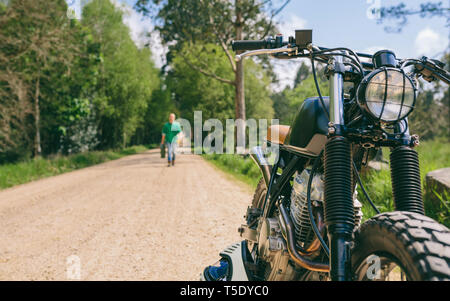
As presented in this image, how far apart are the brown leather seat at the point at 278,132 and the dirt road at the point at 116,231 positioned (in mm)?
1681

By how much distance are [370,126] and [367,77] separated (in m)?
0.24

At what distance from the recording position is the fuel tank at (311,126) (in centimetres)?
186

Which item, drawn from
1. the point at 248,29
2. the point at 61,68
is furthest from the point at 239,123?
the point at 61,68

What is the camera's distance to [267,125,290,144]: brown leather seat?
249 centimetres

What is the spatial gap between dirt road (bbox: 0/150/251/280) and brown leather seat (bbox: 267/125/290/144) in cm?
168

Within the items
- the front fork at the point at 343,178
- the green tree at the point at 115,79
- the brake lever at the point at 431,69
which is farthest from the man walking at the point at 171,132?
the front fork at the point at 343,178

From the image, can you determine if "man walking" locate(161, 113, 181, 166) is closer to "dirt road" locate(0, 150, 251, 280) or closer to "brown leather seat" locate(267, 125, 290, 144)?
"dirt road" locate(0, 150, 251, 280)

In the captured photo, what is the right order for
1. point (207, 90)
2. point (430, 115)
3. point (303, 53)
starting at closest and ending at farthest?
1. point (303, 53)
2. point (430, 115)
3. point (207, 90)

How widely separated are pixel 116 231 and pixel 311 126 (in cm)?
387

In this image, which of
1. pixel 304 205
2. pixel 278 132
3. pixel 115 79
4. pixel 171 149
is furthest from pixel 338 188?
pixel 115 79

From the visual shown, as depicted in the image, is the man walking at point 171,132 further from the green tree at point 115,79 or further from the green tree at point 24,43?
the green tree at point 115,79

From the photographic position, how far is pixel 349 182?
163cm

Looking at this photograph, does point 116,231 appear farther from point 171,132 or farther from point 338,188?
point 171,132

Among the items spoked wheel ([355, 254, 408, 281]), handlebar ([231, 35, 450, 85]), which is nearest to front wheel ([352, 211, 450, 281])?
spoked wheel ([355, 254, 408, 281])
